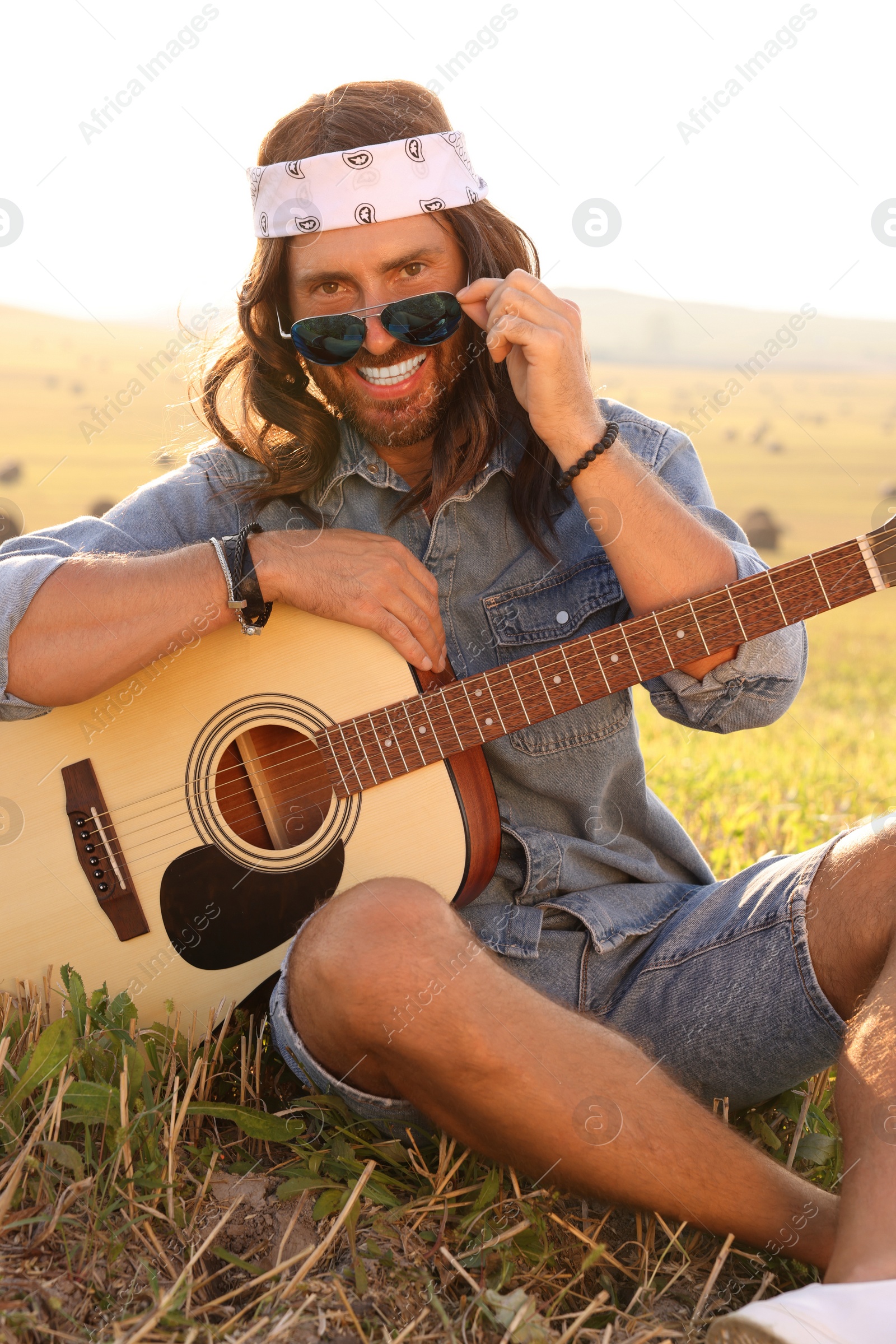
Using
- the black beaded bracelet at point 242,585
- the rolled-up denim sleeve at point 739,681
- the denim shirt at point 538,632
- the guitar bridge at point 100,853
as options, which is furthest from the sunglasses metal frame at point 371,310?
the guitar bridge at point 100,853

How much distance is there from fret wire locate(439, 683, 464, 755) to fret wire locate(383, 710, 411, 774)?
0.09 metres

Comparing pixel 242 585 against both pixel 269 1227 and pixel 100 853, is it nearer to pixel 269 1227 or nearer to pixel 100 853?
pixel 100 853

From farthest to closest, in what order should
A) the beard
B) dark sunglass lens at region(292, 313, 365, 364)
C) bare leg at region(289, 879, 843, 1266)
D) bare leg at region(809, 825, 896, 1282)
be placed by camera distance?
the beard → dark sunglass lens at region(292, 313, 365, 364) → bare leg at region(289, 879, 843, 1266) → bare leg at region(809, 825, 896, 1282)

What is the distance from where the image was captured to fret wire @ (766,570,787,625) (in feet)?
6.81

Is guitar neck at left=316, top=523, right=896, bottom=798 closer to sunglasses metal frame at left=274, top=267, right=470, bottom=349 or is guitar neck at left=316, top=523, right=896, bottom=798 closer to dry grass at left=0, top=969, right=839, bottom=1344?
dry grass at left=0, top=969, right=839, bottom=1344

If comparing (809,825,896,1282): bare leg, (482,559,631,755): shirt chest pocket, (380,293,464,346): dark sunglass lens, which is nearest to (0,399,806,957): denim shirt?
(482,559,631,755): shirt chest pocket

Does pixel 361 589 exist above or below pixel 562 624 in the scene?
above

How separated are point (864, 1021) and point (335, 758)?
3.80 ft

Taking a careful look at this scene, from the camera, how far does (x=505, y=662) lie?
2477 mm

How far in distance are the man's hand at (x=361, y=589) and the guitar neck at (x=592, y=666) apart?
0.13 metres

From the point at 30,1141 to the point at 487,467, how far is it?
5.55 feet

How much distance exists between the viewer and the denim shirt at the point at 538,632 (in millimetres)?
2234

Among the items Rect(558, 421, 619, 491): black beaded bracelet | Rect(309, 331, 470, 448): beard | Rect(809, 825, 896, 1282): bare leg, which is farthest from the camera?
Rect(309, 331, 470, 448): beard

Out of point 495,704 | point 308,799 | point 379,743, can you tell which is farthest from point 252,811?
point 495,704
